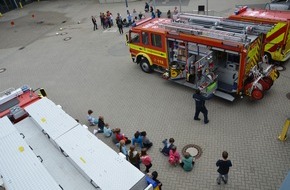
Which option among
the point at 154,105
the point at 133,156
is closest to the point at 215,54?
the point at 154,105

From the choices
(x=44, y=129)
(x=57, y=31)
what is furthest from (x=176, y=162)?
(x=57, y=31)

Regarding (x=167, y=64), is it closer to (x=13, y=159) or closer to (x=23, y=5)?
(x=13, y=159)

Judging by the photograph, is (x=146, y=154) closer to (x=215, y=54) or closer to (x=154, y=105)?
(x=154, y=105)

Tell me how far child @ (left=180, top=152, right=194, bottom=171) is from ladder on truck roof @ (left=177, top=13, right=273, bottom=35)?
564 centimetres

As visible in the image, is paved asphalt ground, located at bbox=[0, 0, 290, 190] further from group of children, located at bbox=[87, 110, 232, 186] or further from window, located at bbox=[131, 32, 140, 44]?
window, located at bbox=[131, 32, 140, 44]

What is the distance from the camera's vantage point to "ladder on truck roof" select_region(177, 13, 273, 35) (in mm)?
10562

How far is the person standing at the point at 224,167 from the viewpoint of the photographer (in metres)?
7.48

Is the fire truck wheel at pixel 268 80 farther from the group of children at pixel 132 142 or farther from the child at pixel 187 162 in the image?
the group of children at pixel 132 142

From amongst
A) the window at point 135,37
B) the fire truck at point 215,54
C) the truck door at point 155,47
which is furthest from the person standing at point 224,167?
the window at point 135,37

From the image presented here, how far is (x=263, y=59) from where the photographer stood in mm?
11766

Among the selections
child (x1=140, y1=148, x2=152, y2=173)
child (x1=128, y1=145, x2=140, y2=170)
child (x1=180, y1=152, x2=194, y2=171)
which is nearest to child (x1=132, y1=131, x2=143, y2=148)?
child (x1=140, y1=148, x2=152, y2=173)

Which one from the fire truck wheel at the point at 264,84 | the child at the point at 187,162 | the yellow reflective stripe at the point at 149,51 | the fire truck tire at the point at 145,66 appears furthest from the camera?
the fire truck tire at the point at 145,66

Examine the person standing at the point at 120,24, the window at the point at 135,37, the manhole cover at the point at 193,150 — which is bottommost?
the manhole cover at the point at 193,150

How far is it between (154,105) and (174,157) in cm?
372
